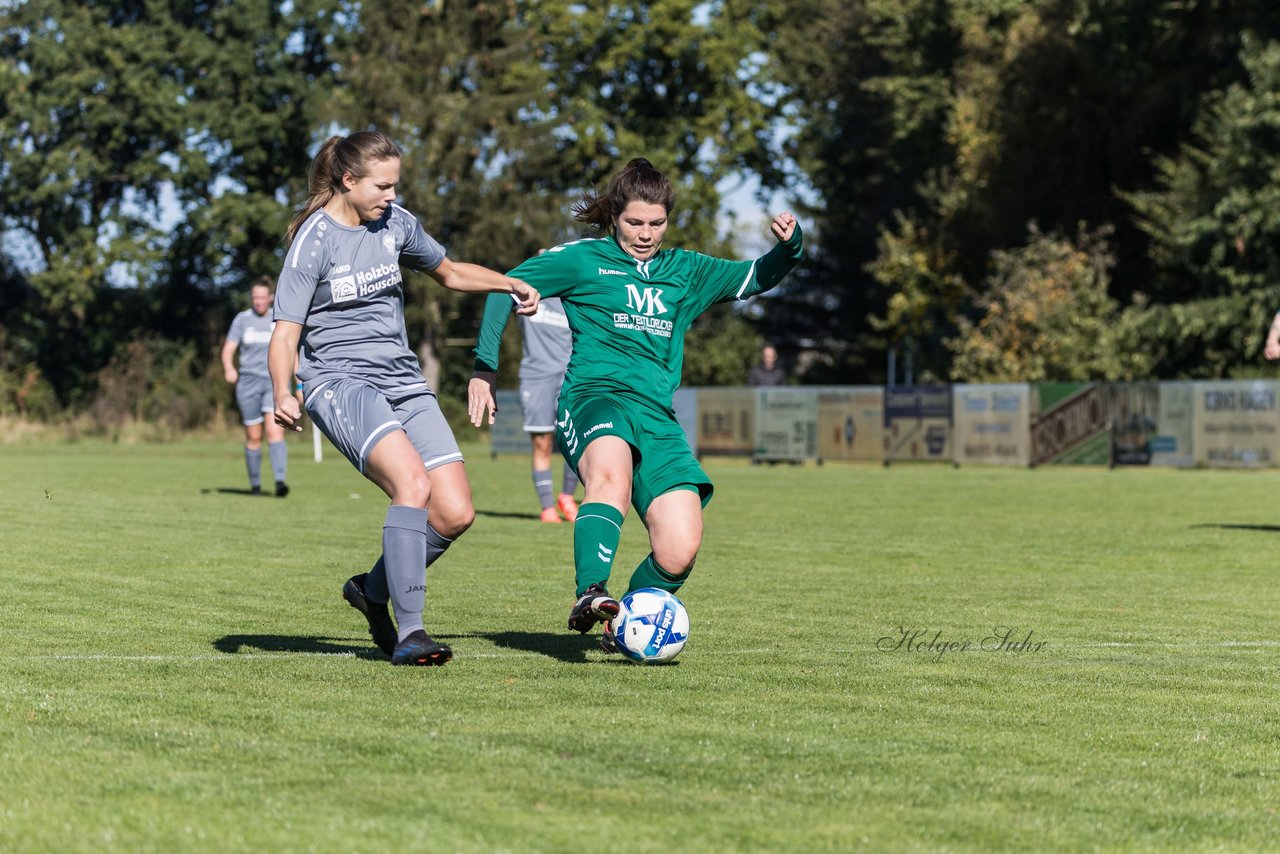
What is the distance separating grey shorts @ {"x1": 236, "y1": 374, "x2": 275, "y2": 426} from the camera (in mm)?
19562

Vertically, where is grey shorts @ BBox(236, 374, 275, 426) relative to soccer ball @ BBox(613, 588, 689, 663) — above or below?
above

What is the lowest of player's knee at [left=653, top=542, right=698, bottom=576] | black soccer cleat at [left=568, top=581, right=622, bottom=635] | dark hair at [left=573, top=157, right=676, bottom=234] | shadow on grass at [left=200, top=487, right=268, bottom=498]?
shadow on grass at [left=200, top=487, right=268, bottom=498]

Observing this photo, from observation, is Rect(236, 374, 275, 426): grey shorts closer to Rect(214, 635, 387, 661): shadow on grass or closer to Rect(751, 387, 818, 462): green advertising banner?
Rect(214, 635, 387, 661): shadow on grass

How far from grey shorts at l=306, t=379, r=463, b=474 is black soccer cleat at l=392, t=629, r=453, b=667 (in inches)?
26.8

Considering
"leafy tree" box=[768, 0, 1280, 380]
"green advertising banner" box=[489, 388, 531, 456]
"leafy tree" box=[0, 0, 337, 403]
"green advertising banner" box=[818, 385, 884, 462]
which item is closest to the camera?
"green advertising banner" box=[818, 385, 884, 462]

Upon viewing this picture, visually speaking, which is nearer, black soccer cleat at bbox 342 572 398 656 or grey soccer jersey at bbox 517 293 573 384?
black soccer cleat at bbox 342 572 398 656

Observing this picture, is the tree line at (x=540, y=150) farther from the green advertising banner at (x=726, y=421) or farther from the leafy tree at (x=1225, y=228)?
the green advertising banner at (x=726, y=421)

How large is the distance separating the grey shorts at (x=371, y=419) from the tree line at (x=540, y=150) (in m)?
37.7

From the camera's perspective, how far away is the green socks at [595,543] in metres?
6.79

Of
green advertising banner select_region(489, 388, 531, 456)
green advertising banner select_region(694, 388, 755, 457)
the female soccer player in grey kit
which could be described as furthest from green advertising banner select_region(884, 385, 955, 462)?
the female soccer player in grey kit

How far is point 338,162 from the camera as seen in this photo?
6.88 m

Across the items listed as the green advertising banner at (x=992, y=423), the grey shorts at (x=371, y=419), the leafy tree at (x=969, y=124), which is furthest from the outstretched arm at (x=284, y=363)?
the leafy tree at (x=969, y=124)

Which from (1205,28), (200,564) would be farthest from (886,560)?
(1205,28)

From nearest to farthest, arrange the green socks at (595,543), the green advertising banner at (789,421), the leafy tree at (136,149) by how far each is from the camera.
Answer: the green socks at (595,543)
the green advertising banner at (789,421)
the leafy tree at (136,149)
